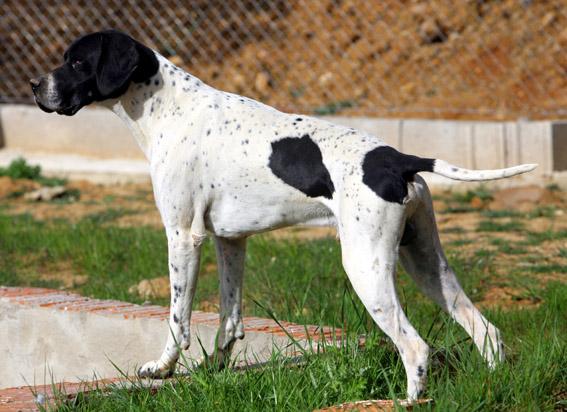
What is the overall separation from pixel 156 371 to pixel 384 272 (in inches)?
43.6

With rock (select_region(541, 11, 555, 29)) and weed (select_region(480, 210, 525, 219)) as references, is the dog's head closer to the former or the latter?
weed (select_region(480, 210, 525, 219))

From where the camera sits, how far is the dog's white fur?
13.3 feet

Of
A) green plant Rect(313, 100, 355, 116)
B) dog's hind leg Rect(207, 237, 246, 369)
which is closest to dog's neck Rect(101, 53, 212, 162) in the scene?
dog's hind leg Rect(207, 237, 246, 369)

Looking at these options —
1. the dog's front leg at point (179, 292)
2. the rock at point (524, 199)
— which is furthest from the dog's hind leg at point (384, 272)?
the rock at point (524, 199)

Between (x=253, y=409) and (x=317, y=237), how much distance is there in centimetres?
400

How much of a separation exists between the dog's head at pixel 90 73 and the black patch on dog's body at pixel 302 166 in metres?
0.76

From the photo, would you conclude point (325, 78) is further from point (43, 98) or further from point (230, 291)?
point (43, 98)

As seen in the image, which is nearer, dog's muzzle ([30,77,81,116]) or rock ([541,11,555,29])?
dog's muzzle ([30,77,81,116])

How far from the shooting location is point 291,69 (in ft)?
38.5

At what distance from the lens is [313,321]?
5.40 metres

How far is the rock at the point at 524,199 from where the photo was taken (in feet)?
28.0

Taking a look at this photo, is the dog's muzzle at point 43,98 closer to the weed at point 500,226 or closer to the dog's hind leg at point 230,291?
the dog's hind leg at point 230,291

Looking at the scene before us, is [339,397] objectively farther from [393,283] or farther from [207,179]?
[207,179]

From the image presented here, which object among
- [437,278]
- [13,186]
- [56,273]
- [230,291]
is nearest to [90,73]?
[230,291]
